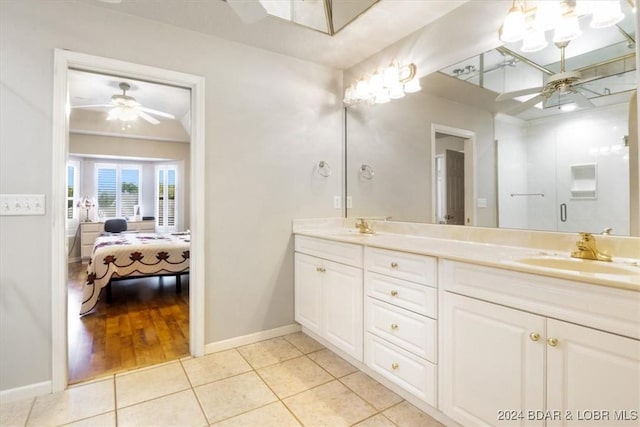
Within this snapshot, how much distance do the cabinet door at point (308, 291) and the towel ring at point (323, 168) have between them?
0.75 m

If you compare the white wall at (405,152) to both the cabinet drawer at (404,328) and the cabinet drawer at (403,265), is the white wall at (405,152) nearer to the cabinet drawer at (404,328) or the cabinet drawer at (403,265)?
the cabinet drawer at (403,265)

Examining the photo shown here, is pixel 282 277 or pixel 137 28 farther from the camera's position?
pixel 282 277

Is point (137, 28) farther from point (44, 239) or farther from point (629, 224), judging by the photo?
point (629, 224)

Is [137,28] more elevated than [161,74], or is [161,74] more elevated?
[137,28]

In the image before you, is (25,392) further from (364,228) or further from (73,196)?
(73,196)

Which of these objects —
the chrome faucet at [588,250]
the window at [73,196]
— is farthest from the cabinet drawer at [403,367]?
the window at [73,196]

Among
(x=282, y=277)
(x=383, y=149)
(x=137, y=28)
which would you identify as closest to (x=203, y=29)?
(x=137, y=28)

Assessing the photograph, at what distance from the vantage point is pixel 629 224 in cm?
144

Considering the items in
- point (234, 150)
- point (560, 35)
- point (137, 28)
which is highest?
point (137, 28)

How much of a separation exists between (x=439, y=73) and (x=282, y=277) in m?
1.95

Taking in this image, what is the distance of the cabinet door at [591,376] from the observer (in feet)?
3.20

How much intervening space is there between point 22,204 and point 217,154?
1130 mm

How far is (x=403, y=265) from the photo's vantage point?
171 cm

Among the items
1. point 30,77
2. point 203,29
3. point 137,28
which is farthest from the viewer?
point 203,29
